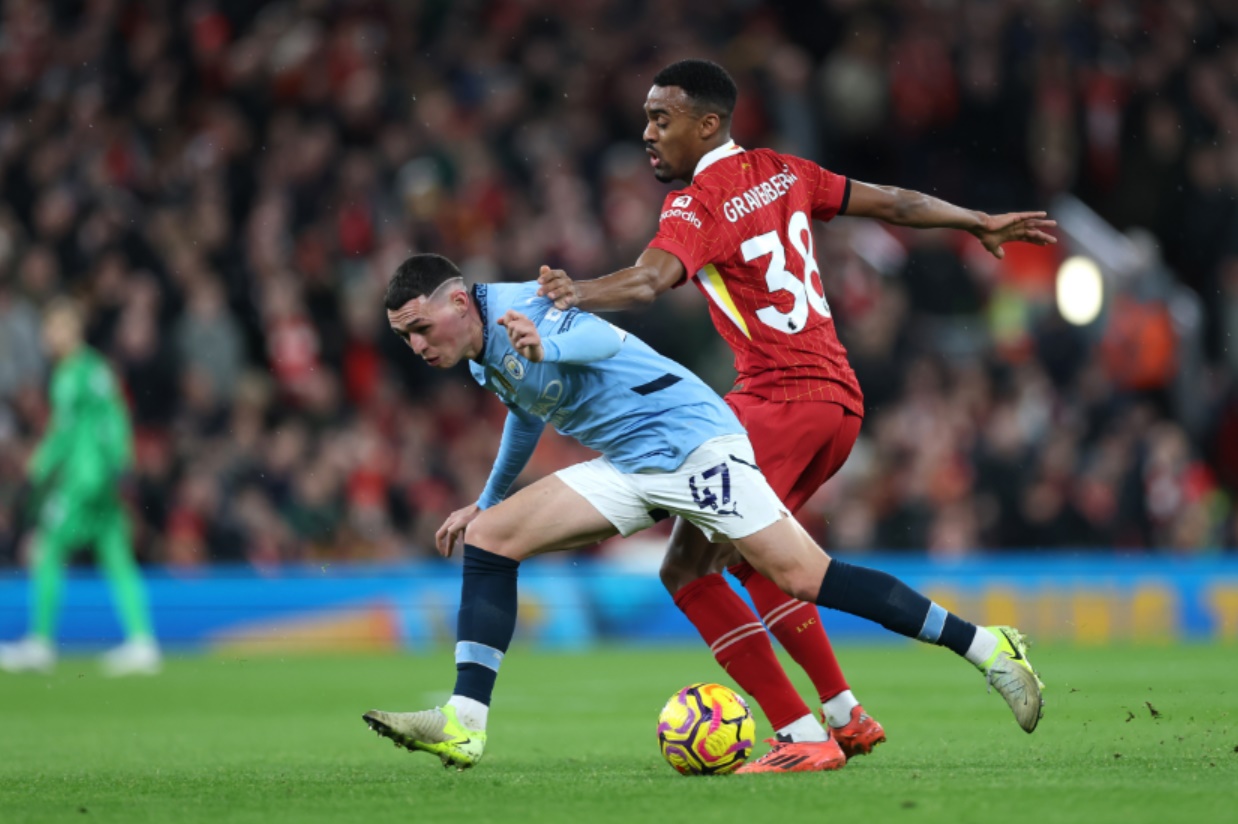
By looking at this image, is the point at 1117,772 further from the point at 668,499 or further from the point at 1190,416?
the point at 1190,416

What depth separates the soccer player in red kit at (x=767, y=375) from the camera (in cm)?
649

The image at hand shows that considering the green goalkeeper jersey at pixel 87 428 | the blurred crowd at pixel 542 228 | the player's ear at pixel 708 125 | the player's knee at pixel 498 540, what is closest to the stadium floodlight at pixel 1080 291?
the blurred crowd at pixel 542 228

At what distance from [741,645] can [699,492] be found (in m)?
0.80

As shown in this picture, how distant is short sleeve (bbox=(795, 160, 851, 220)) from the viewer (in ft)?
22.4

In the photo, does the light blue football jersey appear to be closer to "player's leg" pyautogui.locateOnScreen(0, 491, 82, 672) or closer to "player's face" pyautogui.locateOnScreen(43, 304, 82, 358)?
"player's face" pyautogui.locateOnScreen(43, 304, 82, 358)

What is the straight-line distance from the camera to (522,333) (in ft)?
18.2

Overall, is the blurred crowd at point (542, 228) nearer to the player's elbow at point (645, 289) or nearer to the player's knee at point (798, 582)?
the player's knee at point (798, 582)

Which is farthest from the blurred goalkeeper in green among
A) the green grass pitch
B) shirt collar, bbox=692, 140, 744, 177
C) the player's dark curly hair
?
shirt collar, bbox=692, 140, 744, 177

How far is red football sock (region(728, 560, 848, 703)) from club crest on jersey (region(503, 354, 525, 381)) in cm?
117

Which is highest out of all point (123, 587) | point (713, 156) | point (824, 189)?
point (713, 156)

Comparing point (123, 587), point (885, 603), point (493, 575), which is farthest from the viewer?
point (123, 587)

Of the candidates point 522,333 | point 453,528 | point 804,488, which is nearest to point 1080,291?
point 804,488

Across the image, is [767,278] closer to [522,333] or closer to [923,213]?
[923,213]

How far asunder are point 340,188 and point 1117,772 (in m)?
12.3
